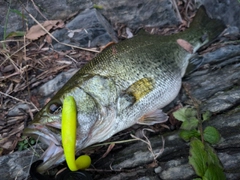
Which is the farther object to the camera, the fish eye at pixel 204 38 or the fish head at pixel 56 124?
the fish eye at pixel 204 38

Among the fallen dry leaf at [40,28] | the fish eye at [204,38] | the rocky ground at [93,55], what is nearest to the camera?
the rocky ground at [93,55]

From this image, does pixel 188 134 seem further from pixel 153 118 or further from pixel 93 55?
pixel 93 55

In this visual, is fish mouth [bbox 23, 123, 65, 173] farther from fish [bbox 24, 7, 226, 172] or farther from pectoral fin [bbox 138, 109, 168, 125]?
pectoral fin [bbox 138, 109, 168, 125]

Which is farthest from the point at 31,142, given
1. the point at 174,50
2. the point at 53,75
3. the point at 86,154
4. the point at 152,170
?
the point at 174,50

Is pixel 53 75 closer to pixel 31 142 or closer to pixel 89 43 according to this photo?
pixel 89 43

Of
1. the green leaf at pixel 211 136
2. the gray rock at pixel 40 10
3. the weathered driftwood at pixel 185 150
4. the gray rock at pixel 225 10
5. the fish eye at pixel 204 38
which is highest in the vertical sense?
the gray rock at pixel 40 10

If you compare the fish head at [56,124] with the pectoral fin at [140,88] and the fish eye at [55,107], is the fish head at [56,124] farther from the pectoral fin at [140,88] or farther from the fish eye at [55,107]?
the pectoral fin at [140,88]

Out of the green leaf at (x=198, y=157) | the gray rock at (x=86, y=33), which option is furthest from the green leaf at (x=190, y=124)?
the gray rock at (x=86, y=33)
